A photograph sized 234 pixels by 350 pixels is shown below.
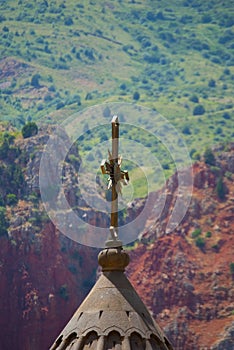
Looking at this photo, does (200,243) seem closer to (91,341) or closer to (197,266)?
(197,266)

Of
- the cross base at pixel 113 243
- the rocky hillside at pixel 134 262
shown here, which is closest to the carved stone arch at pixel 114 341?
the cross base at pixel 113 243

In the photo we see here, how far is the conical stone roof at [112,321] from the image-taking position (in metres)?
16.5

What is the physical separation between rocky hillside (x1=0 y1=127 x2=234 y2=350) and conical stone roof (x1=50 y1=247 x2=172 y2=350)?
104 metres

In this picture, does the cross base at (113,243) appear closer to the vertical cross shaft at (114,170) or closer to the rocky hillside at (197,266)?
the vertical cross shaft at (114,170)

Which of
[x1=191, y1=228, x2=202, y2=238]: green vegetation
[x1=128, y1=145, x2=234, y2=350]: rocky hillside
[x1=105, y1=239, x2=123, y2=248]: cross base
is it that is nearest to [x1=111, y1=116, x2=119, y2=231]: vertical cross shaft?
[x1=105, y1=239, x2=123, y2=248]: cross base

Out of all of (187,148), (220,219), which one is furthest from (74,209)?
(187,148)

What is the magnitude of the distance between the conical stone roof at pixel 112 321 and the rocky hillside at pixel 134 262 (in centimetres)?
10444

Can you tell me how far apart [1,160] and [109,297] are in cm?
12882

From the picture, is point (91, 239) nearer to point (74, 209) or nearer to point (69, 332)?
point (74, 209)

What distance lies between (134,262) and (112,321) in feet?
397

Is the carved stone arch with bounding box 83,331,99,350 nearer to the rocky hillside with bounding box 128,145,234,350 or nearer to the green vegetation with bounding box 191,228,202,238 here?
the rocky hillside with bounding box 128,145,234,350

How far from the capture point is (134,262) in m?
137

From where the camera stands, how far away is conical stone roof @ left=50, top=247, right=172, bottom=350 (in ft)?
54.0

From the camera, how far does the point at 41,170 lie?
138875 mm
